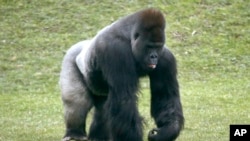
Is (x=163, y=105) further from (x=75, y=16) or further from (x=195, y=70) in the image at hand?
(x=75, y=16)

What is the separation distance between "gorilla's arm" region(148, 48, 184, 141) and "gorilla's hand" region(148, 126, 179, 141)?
5 centimetres

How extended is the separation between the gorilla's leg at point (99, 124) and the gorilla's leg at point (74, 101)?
0.10 m

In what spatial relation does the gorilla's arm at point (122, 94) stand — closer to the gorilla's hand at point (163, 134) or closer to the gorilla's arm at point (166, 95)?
the gorilla's hand at point (163, 134)

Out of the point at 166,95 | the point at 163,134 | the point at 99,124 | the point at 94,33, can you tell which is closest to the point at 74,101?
the point at 99,124

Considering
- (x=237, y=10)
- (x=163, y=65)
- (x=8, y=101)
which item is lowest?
(x=237, y=10)

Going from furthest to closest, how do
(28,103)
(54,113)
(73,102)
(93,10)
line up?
1. (93,10)
2. (28,103)
3. (54,113)
4. (73,102)

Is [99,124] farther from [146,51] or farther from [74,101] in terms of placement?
[146,51]

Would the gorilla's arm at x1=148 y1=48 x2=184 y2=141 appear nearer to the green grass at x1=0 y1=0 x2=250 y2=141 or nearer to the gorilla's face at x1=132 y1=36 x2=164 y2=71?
the gorilla's face at x1=132 y1=36 x2=164 y2=71

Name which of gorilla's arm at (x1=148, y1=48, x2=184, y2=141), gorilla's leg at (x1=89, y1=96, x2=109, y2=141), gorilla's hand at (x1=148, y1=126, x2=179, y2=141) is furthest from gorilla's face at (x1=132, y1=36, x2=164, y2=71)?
gorilla's leg at (x1=89, y1=96, x2=109, y2=141)

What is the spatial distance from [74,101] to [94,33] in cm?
753

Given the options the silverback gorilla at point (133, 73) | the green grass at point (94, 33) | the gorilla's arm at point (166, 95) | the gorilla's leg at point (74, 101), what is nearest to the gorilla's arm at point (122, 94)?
the silverback gorilla at point (133, 73)

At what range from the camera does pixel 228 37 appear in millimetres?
15875

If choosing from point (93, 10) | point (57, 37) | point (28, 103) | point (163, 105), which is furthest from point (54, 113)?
point (93, 10)

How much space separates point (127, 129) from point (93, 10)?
966 centimetres
